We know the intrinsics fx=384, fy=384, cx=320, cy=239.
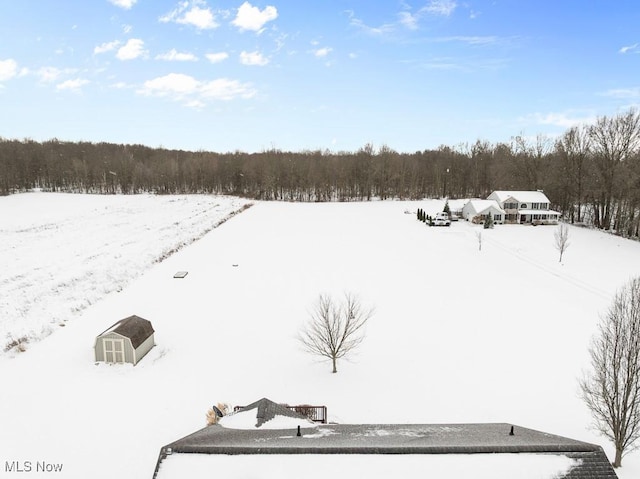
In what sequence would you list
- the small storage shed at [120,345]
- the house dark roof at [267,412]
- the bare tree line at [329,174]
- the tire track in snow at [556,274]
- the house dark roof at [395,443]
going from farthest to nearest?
the bare tree line at [329,174]
the tire track in snow at [556,274]
the small storage shed at [120,345]
the house dark roof at [267,412]
the house dark roof at [395,443]

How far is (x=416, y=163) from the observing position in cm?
10138

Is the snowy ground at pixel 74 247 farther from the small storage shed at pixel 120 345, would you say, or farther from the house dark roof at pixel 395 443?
the house dark roof at pixel 395 443

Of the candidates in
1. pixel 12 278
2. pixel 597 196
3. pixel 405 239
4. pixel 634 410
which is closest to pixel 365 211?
pixel 405 239

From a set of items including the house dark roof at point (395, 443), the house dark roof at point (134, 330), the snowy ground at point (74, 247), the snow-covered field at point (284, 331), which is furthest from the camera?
the snowy ground at point (74, 247)

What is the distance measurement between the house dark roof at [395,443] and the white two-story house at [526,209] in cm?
5117

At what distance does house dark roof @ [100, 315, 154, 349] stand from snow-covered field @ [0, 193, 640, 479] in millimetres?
1069

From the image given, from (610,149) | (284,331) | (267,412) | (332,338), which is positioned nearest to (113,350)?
(284,331)

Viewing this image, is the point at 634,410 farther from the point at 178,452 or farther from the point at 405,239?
the point at 405,239

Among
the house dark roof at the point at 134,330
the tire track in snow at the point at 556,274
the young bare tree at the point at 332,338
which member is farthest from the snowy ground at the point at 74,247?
the tire track in snow at the point at 556,274

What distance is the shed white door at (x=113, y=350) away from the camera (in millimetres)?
18266

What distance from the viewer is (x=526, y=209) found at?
56.5 meters

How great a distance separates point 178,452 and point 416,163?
9971 cm

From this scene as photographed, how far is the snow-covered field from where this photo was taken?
47.3 feet

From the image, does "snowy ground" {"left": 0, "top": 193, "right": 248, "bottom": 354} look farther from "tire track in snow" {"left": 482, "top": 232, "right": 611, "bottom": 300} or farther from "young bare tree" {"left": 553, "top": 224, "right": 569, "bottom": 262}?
"young bare tree" {"left": 553, "top": 224, "right": 569, "bottom": 262}
